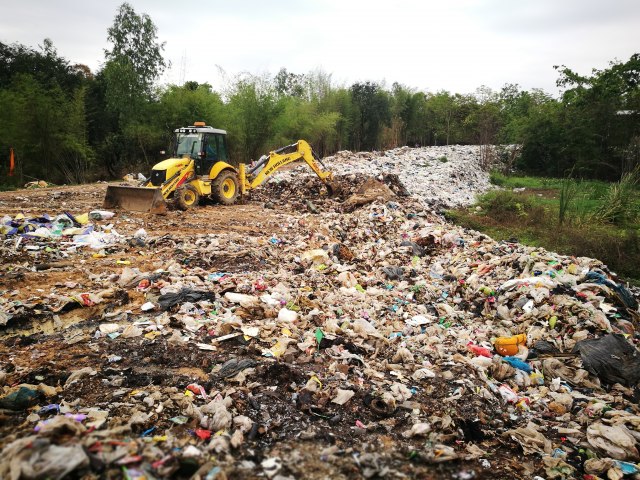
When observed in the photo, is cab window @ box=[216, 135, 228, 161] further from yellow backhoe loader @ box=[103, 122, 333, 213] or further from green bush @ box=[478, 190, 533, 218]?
green bush @ box=[478, 190, 533, 218]

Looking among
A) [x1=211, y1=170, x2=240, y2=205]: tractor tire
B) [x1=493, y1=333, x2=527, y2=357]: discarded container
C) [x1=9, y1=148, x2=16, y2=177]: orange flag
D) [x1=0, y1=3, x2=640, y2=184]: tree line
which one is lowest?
[x1=493, y1=333, x2=527, y2=357]: discarded container

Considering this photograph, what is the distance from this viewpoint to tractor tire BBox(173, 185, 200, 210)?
8641 millimetres

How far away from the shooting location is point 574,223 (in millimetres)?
9844

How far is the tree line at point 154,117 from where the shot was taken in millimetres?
15992

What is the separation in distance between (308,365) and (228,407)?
2.89ft

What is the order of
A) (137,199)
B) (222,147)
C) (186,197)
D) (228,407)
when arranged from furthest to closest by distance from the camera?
(222,147), (186,197), (137,199), (228,407)

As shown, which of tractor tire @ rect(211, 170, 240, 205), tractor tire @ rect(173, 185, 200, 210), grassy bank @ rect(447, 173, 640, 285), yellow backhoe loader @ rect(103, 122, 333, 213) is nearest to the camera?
grassy bank @ rect(447, 173, 640, 285)

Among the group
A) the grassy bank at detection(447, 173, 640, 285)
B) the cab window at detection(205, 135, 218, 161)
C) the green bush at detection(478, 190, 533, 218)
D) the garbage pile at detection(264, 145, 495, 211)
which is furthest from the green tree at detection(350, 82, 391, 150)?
the cab window at detection(205, 135, 218, 161)

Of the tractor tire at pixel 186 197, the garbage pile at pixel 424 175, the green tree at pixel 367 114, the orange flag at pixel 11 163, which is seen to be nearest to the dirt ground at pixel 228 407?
the tractor tire at pixel 186 197

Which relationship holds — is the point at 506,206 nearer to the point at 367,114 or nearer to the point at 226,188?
the point at 226,188

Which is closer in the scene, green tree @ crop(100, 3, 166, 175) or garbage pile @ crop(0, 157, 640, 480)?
garbage pile @ crop(0, 157, 640, 480)

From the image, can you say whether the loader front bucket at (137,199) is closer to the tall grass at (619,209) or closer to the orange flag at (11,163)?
the orange flag at (11,163)

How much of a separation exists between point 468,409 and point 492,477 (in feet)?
2.14

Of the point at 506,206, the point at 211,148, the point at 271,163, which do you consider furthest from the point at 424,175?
the point at 211,148
